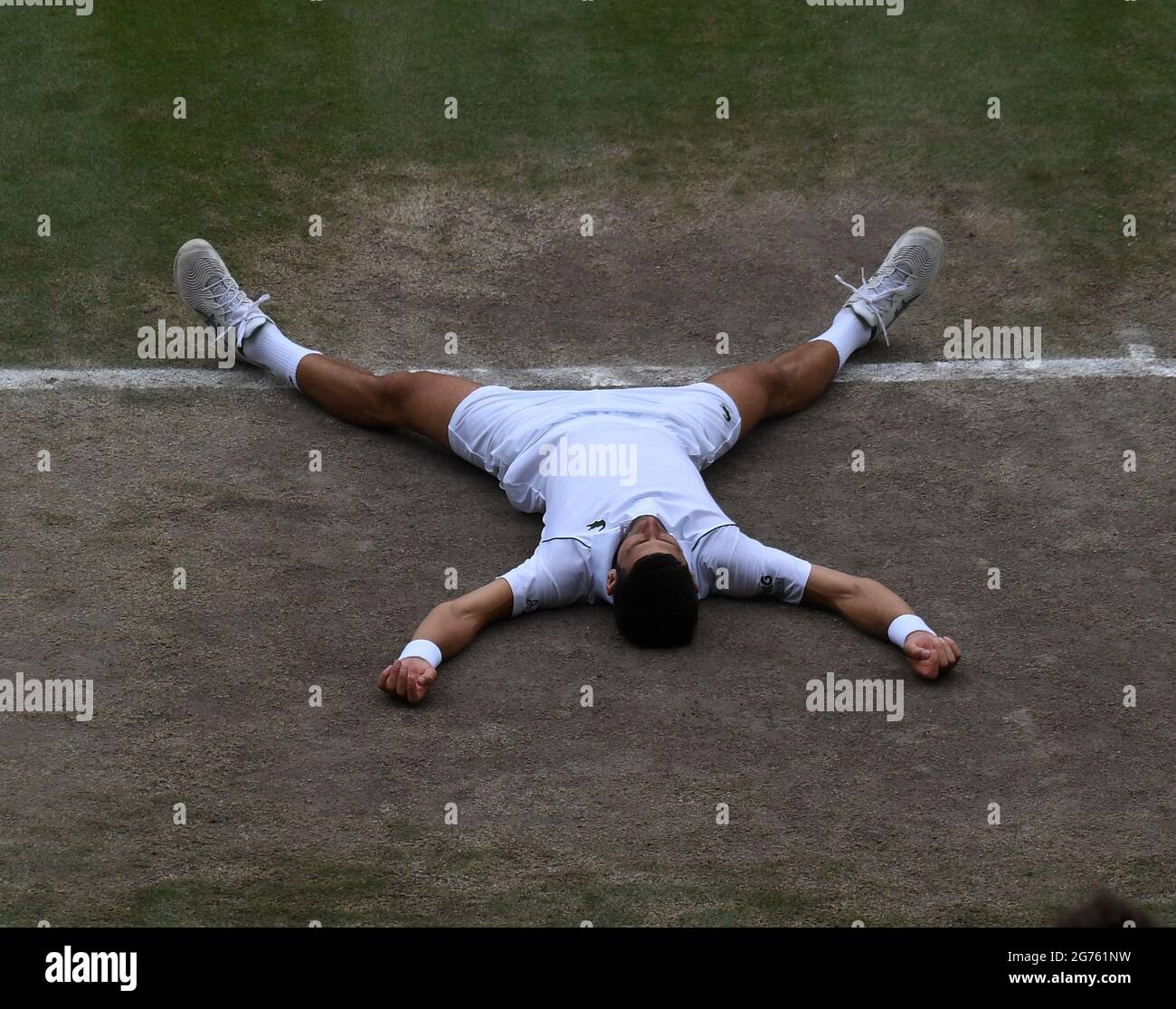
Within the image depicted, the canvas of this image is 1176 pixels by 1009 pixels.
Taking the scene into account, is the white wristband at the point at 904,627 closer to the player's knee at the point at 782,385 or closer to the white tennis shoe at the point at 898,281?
the player's knee at the point at 782,385

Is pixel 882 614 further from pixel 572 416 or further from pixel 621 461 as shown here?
pixel 572 416

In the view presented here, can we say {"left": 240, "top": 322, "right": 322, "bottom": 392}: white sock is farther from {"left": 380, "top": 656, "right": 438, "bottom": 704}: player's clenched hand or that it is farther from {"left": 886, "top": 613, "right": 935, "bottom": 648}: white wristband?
{"left": 886, "top": 613, "right": 935, "bottom": 648}: white wristband

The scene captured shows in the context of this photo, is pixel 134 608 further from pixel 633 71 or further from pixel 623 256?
pixel 633 71

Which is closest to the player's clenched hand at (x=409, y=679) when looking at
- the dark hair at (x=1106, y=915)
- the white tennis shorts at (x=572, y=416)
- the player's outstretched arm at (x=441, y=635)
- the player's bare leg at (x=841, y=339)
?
the player's outstretched arm at (x=441, y=635)

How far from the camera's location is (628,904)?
19.0 feet

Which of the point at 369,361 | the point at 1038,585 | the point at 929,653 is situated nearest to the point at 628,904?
the point at 929,653

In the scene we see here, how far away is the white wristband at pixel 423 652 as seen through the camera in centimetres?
667

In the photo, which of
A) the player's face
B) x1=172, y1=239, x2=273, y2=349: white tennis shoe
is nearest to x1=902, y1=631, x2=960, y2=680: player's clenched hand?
the player's face

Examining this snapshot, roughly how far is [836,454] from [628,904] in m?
3.01

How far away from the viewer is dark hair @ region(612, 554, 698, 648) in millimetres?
6676

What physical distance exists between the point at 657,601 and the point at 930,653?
3.68 ft

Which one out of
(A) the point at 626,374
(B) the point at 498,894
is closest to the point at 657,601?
(B) the point at 498,894

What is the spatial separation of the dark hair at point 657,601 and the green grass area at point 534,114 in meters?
3.52

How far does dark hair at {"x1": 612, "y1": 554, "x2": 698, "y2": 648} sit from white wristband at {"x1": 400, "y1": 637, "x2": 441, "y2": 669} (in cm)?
76
